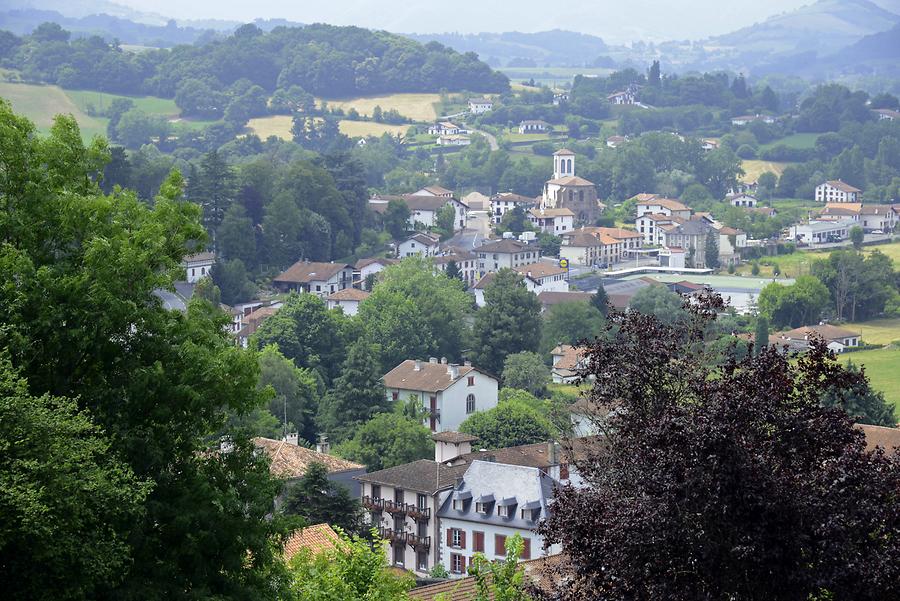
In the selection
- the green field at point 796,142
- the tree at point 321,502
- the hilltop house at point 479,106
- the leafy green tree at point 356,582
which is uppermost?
the leafy green tree at point 356,582

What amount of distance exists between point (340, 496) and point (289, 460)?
4.61m

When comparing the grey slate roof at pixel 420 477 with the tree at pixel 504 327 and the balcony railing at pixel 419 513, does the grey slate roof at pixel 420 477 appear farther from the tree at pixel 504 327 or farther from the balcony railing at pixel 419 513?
the tree at pixel 504 327

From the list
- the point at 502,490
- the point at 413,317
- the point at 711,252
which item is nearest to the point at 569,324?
the point at 413,317

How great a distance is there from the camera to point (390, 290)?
199 feet

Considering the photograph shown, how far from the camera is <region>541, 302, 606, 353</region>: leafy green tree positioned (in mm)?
61375

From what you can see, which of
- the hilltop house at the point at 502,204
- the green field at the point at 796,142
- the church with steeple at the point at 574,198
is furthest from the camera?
the green field at the point at 796,142

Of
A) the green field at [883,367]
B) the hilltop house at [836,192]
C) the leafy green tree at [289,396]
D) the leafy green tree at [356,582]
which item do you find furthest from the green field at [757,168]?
the leafy green tree at [356,582]

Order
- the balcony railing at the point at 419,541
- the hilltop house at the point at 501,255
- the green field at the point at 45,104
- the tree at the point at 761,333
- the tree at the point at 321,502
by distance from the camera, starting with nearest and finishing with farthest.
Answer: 1. the tree at the point at 321,502
2. the balcony railing at the point at 419,541
3. the tree at the point at 761,333
4. the hilltop house at the point at 501,255
5. the green field at the point at 45,104

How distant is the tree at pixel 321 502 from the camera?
25.7 m

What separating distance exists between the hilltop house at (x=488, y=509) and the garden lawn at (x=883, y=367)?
23.9 m

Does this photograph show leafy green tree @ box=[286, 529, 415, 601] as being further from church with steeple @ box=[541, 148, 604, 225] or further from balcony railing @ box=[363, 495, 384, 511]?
church with steeple @ box=[541, 148, 604, 225]

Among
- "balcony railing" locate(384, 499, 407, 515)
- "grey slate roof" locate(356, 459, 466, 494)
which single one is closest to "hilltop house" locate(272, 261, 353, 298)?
"grey slate roof" locate(356, 459, 466, 494)

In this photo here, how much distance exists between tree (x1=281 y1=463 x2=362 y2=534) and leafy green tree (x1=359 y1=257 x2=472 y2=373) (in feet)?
93.7

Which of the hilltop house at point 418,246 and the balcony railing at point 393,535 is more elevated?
the balcony railing at point 393,535
